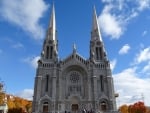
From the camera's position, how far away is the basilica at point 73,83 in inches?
2069

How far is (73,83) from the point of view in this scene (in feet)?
184

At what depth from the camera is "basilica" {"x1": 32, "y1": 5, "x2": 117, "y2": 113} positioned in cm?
5256

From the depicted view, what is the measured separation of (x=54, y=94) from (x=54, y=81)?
10.4 ft

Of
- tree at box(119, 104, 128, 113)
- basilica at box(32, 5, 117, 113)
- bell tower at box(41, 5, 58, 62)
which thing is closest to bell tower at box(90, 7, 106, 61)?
basilica at box(32, 5, 117, 113)

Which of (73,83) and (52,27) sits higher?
(52,27)

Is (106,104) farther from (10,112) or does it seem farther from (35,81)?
(10,112)

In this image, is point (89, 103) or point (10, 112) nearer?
point (89, 103)

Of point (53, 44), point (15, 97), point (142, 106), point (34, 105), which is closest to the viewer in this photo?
point (34, 105)

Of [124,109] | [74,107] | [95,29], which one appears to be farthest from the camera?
[124,109]

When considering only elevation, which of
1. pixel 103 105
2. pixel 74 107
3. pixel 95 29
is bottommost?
pixel 74 107

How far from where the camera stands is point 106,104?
5334 cm

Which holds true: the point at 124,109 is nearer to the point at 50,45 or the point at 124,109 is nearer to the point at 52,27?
the point at 50,45

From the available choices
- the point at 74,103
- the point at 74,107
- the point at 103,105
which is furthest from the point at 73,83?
the point at 103,105

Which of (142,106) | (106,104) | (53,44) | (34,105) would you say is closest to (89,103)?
(106,104)
